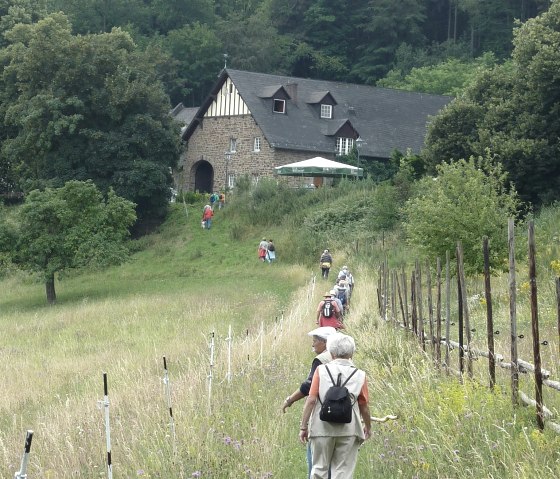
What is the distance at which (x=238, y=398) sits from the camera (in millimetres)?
12594

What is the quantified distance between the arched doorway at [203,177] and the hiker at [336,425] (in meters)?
56.3

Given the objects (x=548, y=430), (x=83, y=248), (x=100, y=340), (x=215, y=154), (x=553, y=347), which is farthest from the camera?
(x=215, y=154)

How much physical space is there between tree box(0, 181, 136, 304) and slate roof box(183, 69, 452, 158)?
1808 cm

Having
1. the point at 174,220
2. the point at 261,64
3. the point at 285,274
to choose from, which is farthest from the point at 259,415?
the point at 261,64

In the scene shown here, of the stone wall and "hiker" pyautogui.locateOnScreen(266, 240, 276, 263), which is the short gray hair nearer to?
"hiker" pyautogui.locateOnScreen(266, 240, 276, 263)

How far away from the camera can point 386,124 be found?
63.1 meters

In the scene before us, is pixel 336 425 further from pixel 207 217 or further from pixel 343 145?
pixel 343 145

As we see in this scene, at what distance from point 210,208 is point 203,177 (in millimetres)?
14527

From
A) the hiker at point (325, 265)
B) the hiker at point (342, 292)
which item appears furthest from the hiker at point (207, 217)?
the hiker at point (342, 292)

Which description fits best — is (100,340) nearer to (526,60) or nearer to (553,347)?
(553,347)

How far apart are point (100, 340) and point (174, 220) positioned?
1188 inches

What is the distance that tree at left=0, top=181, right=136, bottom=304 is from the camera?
1586 inches

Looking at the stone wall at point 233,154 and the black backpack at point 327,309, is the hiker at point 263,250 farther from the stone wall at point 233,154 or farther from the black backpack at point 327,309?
the black backpack at point 327,309

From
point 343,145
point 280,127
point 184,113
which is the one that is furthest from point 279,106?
point 184,113
